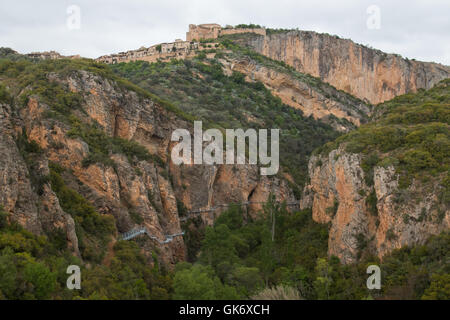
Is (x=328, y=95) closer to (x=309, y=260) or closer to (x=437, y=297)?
(x=309, y=260)

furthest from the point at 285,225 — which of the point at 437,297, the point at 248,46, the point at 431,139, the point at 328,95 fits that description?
the point at 248,46

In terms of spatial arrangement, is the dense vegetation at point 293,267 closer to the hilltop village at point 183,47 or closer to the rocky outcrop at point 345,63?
the hilltop village at point 183,47

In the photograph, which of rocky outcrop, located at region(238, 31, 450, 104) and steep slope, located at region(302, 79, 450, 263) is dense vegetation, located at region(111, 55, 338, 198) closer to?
steep slope, located at region(302, 79, 450, 263)

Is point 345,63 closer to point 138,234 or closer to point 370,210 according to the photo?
point 370,210

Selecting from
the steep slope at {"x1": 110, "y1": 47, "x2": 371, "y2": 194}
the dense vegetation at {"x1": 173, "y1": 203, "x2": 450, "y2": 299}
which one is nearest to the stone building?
the steep slope at {"x1": 110, "y1": 47, "x2": 371, "y2": 194}

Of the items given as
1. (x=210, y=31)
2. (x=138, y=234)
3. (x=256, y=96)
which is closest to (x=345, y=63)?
(x=210, y=31)

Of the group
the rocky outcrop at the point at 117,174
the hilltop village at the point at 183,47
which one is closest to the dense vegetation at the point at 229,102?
the hilltop village at the point at 183,47
